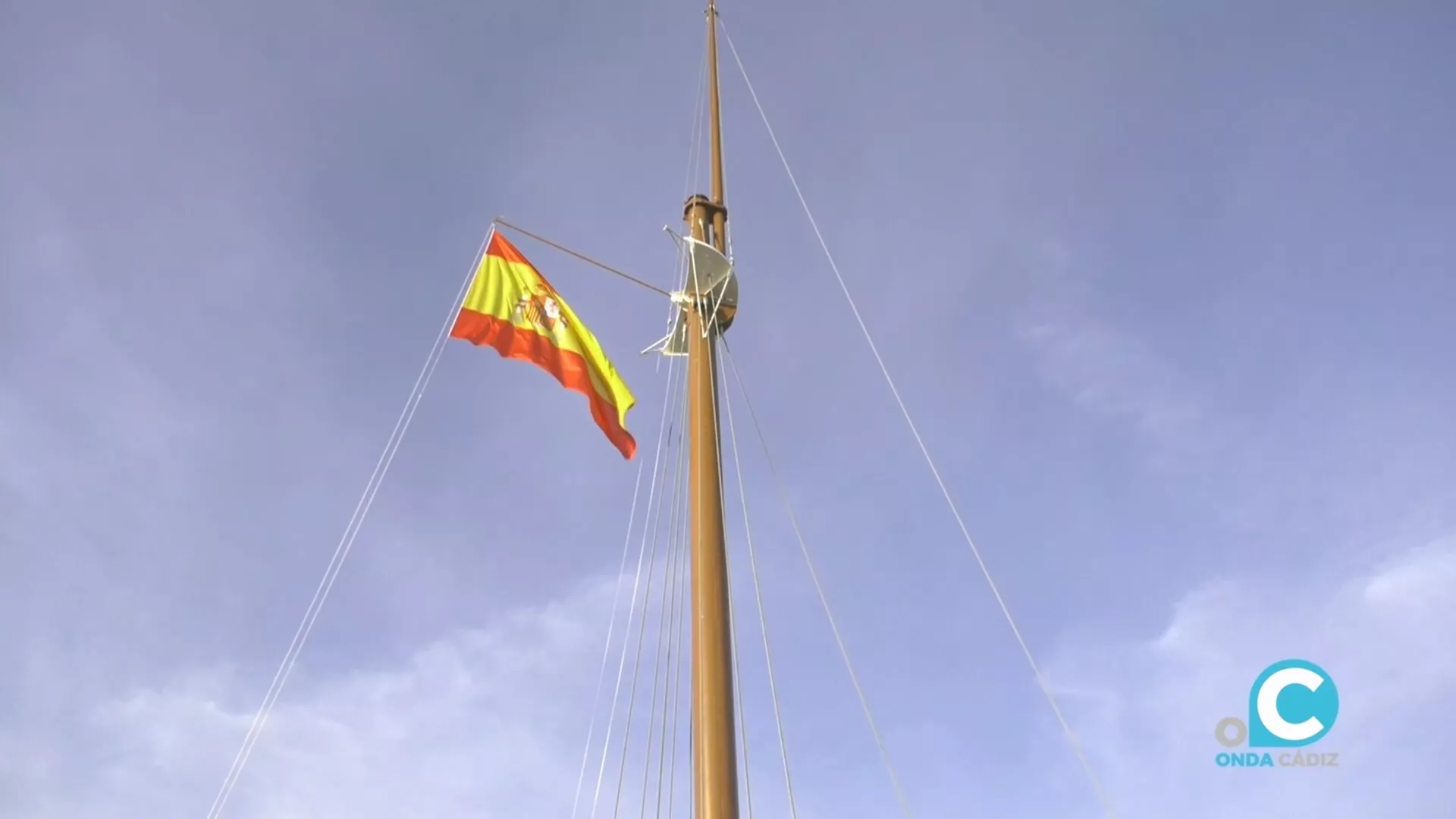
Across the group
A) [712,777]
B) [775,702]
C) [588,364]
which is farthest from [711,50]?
[712,777]

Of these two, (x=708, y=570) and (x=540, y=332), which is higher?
(x=540, y=332)

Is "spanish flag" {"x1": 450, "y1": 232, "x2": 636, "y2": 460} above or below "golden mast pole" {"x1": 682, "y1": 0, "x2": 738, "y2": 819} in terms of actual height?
above

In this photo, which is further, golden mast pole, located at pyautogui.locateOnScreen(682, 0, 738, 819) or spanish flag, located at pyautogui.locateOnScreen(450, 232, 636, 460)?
spanish flag, located at pyautogui.locateOnScreen(450, 232, 636, 460)

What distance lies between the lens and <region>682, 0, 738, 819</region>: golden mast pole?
1000 cm

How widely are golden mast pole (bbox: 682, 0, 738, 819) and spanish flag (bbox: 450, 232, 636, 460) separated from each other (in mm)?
1585

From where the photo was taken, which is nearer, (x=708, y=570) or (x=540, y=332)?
(x=708, y=570)

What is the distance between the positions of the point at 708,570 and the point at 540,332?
18.0ft

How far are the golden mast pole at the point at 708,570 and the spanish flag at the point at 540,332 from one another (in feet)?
5.20

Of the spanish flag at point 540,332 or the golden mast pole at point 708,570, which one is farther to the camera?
the spanish flag at point 540,332

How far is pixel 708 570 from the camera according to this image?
11.6 meters

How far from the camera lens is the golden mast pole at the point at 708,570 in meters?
10.0

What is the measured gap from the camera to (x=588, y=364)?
15375 millimetres

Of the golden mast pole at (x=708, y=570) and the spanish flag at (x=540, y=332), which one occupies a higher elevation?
the spanish flag at (x=540, y=332)

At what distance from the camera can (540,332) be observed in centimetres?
1513
